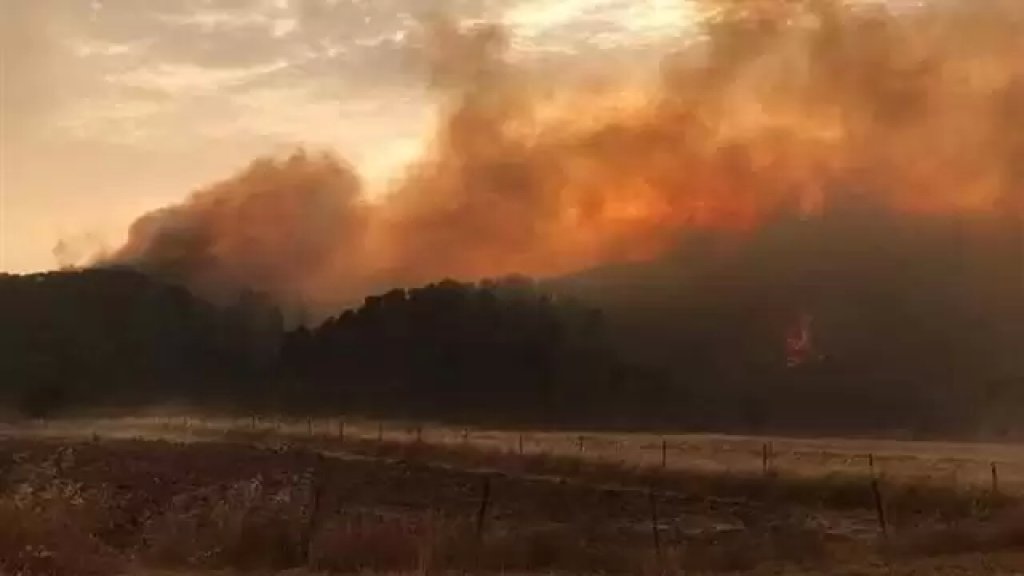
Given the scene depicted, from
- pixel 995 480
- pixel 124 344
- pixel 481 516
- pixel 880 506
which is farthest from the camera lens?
pixel 124 344

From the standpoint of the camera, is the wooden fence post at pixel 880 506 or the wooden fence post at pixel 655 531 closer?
the wooden fence post at pixel 655 531

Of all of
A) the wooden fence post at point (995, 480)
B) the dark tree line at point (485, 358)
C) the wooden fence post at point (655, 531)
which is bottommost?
the wooden fence post at point (655, 531)

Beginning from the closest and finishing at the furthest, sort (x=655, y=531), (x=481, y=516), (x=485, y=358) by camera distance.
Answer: (x=655, y=531), (x=481, y=516), (x=485, y=358)

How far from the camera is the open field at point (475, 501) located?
1491 cm

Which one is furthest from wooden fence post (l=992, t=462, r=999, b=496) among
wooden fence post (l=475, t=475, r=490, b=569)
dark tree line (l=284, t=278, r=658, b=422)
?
wooden fence post (l=475, t=475, r=490, b=569)

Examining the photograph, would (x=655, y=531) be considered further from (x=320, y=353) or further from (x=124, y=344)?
(x=124, y=344)

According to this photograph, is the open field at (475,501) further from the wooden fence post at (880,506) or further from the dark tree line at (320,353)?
the dark tree line at (320,353)

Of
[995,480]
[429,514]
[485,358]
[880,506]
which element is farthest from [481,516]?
[995,480]

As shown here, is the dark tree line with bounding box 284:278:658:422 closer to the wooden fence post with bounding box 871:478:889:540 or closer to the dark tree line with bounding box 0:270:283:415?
the dark tree line with bounding box 0:270:283:415

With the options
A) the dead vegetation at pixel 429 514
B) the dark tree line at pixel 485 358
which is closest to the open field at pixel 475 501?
the dead vegetation at pixel 429 514

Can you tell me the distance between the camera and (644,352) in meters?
18.2

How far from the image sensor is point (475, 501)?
56.8ft

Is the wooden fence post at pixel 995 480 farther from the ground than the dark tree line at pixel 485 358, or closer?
closer

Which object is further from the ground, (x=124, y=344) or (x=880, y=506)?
(x=124, y=344)
